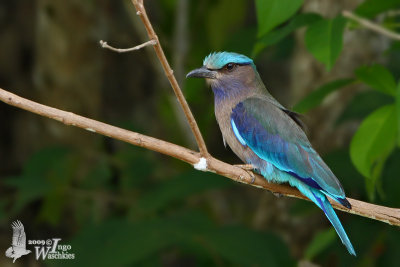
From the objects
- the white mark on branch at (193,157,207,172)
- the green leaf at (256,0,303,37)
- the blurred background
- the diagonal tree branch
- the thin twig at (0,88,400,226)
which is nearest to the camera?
the diagonal tree branch

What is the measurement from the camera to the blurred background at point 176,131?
384 centimetres

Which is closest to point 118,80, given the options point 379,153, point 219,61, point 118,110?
point 118,110

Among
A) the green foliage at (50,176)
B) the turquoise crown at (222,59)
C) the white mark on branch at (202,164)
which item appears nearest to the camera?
the white mark on branch at (202,164)

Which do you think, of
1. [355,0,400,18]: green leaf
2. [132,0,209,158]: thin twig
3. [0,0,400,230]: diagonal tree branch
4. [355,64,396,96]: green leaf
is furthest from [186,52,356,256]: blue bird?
[132,0,209,158]: thin twig

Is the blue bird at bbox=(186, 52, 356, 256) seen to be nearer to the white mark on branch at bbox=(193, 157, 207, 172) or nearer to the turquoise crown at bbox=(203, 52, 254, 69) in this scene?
the turquoise crown at bbox=(203, 52, 254, 69)

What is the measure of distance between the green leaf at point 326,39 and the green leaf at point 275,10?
270 mm

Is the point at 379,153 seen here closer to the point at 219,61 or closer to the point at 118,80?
the point at 219,61

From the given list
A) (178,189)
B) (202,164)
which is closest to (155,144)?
(202,164)

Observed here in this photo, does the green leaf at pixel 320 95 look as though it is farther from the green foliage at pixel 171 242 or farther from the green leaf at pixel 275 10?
the green foliage at pixel 171 242

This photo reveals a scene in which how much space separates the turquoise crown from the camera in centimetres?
429

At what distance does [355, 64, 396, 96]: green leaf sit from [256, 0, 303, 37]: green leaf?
0.57m

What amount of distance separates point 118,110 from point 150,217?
2759mm

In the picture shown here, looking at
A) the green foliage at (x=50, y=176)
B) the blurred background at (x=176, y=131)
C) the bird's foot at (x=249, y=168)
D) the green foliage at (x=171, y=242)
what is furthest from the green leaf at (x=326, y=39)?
the green foliage at (x=50, y=176)

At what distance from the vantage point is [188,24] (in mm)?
6328
